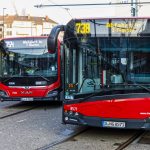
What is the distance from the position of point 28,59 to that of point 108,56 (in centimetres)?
704

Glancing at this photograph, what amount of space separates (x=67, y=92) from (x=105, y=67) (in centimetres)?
109

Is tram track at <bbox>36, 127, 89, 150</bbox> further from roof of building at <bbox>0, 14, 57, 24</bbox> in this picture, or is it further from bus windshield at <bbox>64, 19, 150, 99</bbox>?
roof of building at <bbox>0, 14, 57, 24</bbox>

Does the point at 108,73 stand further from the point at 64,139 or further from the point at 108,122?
the point at 64,139

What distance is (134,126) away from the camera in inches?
362

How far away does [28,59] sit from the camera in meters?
16.1

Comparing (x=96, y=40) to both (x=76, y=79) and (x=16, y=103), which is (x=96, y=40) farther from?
(x=16, y=103)

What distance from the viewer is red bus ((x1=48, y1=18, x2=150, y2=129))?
920 centimetres

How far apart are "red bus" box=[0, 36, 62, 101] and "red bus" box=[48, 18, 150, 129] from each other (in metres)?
5.94

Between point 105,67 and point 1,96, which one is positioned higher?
point 105,67

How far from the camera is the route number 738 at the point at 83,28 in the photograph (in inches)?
383

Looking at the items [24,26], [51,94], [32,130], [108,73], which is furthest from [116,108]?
[24,26]

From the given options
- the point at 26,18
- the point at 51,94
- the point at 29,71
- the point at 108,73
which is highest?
the point at 26,18

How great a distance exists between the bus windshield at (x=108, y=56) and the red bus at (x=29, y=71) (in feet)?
19.6

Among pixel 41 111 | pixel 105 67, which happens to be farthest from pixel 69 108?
pixel 41 111
